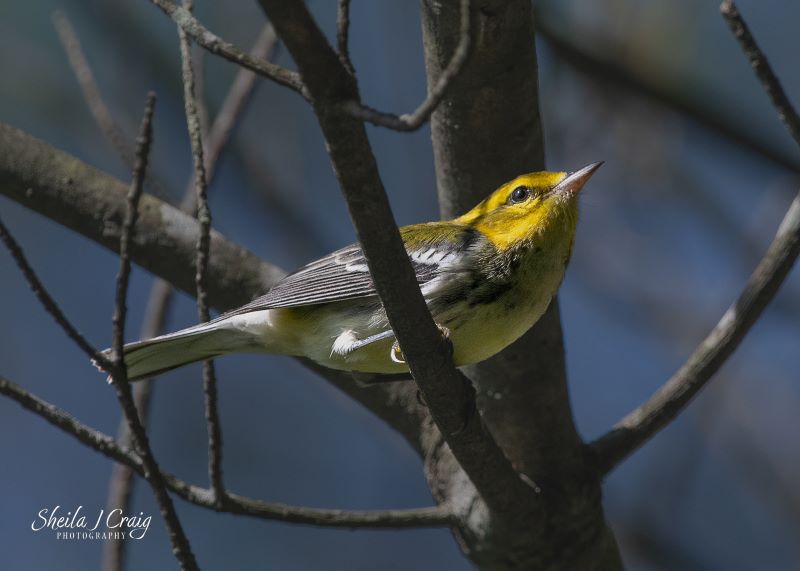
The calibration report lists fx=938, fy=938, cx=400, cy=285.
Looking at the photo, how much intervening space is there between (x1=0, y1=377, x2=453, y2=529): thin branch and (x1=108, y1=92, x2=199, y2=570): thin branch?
146 millimetres

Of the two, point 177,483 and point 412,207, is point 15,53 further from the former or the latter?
point 177,483

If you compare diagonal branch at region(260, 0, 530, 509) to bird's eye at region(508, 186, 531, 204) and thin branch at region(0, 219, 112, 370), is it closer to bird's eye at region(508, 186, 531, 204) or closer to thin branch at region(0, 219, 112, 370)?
thin branch at region(0, 219, 112, 370)

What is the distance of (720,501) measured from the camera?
7.09m

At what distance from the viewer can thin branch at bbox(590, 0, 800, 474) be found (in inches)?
125

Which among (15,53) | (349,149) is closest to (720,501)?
(349,149)

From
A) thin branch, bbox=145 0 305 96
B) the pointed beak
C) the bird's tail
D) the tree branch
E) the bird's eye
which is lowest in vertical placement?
thin branch, bbox=145 0 305 96

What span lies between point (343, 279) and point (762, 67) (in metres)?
A: 1.78

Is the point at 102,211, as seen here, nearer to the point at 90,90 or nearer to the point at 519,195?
the point at 90,90

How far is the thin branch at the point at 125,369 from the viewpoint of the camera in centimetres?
229

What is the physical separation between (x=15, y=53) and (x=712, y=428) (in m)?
6.59

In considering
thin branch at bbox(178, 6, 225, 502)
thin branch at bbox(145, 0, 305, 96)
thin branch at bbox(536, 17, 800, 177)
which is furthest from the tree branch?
thin branch at bbox(536, 17, 800, 177)

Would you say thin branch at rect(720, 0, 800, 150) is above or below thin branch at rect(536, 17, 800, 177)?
below

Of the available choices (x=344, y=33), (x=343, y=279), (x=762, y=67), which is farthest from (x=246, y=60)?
(x=343, y=279)

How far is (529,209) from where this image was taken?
3.82 meters
